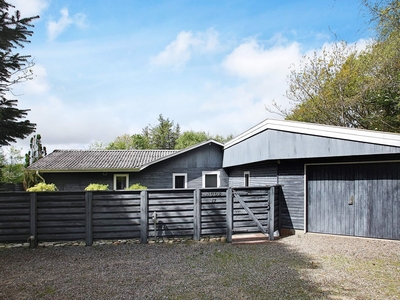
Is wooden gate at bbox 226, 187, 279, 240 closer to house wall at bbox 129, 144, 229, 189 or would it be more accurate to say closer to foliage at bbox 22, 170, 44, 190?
house wall at bbox 129, 144, 229, 189

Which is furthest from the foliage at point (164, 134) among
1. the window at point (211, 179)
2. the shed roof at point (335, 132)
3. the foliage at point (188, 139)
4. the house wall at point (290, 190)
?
the shed roof at point (335, 132)

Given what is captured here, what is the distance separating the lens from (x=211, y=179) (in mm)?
13523

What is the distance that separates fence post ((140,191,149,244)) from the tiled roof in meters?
5.92

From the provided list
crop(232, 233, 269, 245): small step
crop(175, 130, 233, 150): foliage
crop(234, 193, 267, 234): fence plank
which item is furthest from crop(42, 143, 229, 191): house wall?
crop(175, 130, 233, 150): foliage

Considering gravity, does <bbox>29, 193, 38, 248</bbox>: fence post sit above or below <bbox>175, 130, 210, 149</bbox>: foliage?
below

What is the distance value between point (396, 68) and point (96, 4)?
42.4 feet

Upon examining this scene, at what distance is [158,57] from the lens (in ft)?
39.4

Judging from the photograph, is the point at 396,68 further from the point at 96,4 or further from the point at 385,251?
the point at 96,4

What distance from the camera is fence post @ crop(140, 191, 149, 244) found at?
7.04 metres

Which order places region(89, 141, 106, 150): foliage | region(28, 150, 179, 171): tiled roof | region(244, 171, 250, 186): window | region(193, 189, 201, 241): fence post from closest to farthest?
1. region(193, 189, 201, 241): fence post
2. region(244, 171, 250, 186): window
3. region(28, 150, 179, 171): tiled roof
4. region(89, 141, 106, 150): foliage

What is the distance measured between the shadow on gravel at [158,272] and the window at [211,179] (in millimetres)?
6506

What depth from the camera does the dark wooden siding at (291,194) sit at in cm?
825

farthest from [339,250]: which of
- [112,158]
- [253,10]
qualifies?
[112,158]

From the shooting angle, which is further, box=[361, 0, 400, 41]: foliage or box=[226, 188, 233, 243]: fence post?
box=[361, 0, 400, 41]: foliage
